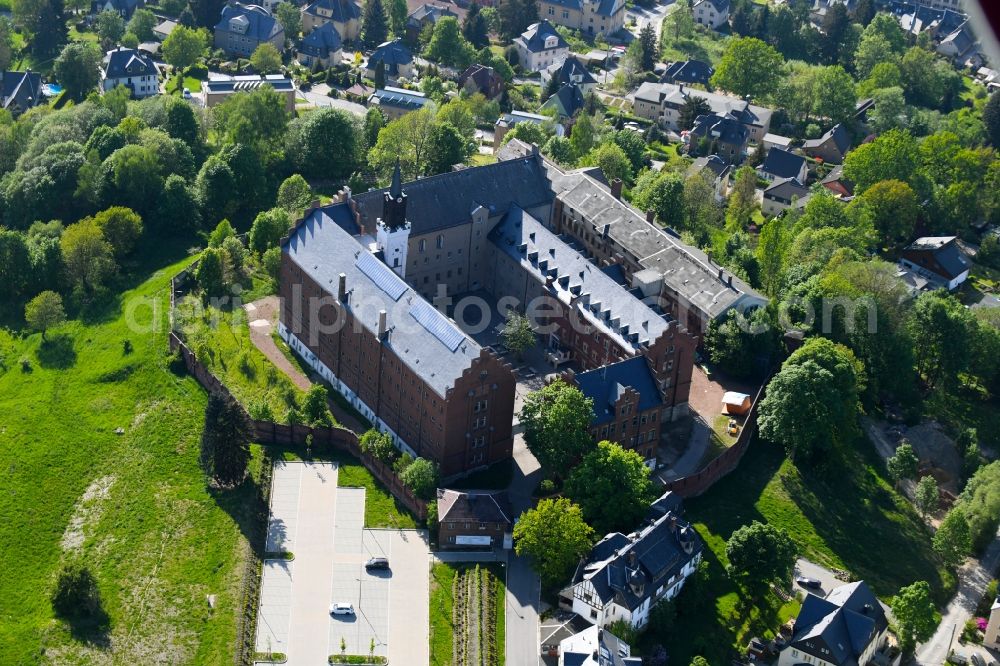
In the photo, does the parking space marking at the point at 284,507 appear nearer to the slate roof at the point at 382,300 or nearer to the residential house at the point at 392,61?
the slate roof at the point at 382,300

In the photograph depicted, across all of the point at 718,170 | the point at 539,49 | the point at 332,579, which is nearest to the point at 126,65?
the point at 539,49

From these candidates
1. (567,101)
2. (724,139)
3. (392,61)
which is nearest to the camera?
(724,139)

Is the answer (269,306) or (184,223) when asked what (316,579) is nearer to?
(269,306)

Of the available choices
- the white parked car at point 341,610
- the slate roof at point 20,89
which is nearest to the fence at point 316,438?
the white parked car at point 341,610

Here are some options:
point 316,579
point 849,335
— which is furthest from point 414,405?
point 849,335

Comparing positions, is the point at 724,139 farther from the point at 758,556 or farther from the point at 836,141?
the point at 758,556
